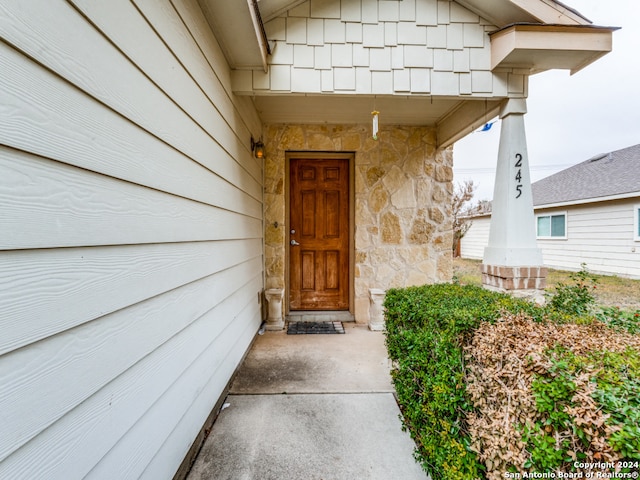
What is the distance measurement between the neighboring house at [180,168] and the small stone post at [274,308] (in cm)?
14

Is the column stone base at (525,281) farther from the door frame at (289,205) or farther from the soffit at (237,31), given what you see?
the soffit at (237,31)

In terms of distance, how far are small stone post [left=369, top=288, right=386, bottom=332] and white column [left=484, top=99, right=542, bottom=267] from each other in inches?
52.6

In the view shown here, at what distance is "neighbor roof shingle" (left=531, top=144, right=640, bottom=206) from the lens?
6.80 metres

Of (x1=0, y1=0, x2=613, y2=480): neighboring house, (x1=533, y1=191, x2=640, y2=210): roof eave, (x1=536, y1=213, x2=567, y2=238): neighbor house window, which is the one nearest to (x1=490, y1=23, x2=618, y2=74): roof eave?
(x1=0, y1=0, x2=613, y2=480): neighboring house

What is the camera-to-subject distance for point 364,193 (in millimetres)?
3525

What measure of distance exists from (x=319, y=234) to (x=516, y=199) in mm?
2167

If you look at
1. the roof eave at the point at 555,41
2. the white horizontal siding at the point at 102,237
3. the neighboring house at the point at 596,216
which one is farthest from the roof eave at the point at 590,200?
the white horizontal siding at the point at 102,237

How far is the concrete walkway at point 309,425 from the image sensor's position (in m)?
1.37

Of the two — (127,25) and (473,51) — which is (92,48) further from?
(473,51)

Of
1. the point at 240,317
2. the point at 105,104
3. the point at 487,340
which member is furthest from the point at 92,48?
the point at 240,317

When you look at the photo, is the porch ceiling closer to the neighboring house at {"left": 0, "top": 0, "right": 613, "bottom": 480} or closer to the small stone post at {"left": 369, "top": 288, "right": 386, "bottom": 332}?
the neighboring house at {"left": 0, "top": 0, "right": 613, "bottom": 480}

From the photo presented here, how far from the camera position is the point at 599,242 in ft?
23.2

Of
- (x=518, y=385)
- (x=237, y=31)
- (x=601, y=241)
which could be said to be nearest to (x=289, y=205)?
(x=237, y=31)

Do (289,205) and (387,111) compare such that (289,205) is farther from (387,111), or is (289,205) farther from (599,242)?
(599,242)
